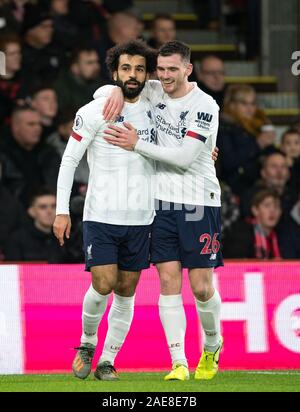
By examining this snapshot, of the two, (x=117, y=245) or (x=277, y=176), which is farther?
(x=277, y=176)

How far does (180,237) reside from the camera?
9.73 metres

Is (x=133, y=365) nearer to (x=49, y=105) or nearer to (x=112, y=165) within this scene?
(x=112, y=165)

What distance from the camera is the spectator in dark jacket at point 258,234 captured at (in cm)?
1359

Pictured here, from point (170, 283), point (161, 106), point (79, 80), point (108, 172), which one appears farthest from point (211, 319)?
point (79, 80)

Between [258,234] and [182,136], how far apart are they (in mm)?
4052

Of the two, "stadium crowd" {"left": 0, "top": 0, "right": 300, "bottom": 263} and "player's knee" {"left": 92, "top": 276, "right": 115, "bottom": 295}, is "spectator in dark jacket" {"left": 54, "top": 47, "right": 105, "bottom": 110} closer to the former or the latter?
"stadium crowd" {"left": 0, "top": 0, "right": 300, "bottom": 263}

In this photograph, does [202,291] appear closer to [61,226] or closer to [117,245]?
[117,245]

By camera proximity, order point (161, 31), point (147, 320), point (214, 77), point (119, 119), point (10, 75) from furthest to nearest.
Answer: point (161, 31) → point (214, 77) → point (10, 75) → point (147, 320) → point (119, 119)

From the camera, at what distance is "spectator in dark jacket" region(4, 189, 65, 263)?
13.0m

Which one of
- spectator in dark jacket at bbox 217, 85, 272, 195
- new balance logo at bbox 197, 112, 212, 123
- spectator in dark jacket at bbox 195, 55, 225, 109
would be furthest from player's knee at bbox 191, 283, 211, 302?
spectator in dark jacket at bbox 195, 55, 225, 109

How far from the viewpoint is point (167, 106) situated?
32.1ft

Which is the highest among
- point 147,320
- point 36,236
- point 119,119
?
point 119,119

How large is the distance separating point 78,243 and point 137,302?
152 centimetres
